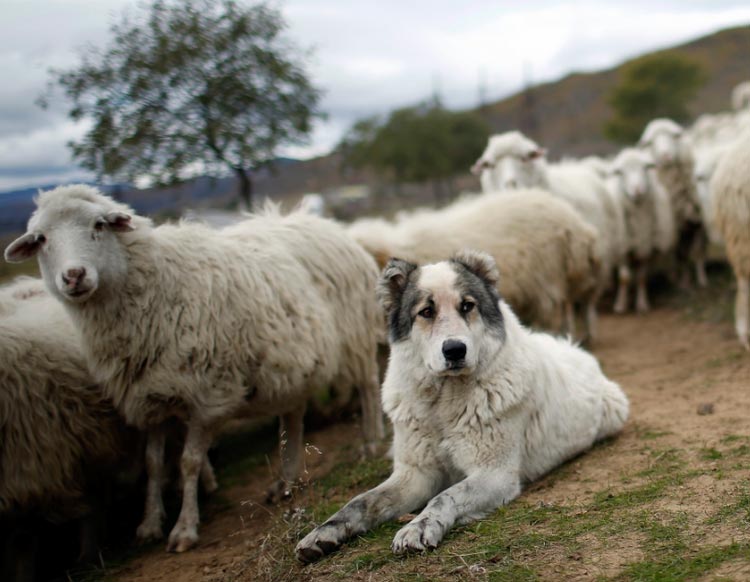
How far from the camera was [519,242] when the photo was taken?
9273 millimetres

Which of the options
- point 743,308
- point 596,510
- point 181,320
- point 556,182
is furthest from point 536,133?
point 596,510

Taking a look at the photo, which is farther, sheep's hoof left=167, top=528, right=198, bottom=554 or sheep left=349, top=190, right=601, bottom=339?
sheep left=349, top=190, right=601, bottom=339

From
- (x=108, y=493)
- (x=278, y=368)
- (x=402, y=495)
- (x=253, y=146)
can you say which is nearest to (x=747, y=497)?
(x=402, y=495)

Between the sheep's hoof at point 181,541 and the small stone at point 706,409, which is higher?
the small stone at point 706,409

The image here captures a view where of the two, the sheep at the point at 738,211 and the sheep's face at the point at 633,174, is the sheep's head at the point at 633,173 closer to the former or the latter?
the sheep's face at the point at 633,174

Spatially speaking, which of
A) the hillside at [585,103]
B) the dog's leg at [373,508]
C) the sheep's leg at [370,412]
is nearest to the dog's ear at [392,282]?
the dog's leg at [373,508]

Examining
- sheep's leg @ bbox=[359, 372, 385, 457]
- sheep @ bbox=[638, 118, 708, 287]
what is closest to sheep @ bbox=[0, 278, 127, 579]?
sheep's leg @ bbox=[359, 372, 385, 457]

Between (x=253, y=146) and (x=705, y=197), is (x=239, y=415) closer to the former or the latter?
(x=253, y=146)

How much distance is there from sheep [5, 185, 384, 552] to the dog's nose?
1.71 metres

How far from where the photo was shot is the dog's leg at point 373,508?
4379mm

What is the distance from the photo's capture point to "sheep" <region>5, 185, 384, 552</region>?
229 inches

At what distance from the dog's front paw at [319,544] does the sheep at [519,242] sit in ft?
14.4

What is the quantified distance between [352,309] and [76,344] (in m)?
2.53

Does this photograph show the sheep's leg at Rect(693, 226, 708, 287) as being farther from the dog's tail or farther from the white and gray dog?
the white and gray dog
